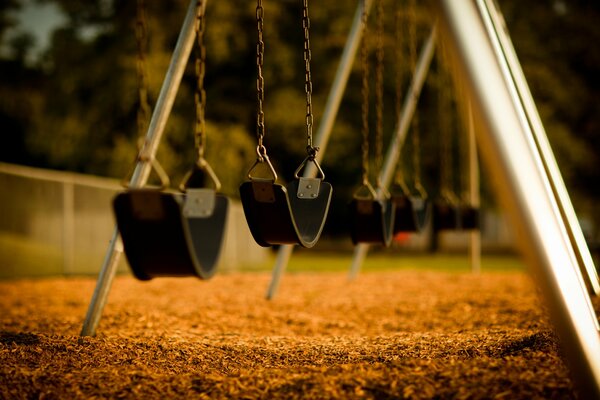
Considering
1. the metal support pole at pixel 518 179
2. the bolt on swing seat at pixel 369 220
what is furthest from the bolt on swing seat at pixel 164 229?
the bolt on swing seat at pixel 369 220

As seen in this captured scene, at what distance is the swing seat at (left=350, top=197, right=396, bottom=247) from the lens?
4.80m

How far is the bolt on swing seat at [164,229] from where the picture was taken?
284 centimetres

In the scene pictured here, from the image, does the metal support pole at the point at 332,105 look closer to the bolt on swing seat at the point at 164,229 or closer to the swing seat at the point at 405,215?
the swing seat at the point at 405,215

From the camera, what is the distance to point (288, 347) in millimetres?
4492

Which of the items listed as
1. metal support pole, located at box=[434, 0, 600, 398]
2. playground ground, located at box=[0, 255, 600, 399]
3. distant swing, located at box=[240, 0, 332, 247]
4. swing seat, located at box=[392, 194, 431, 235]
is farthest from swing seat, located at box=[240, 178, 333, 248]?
swing seat, located at box=[392, 194, 431, 235]

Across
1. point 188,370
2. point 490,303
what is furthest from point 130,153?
point 188,370

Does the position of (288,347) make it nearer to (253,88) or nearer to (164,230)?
(164,230)

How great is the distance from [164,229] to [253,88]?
17.8m

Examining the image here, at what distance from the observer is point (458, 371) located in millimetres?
3066

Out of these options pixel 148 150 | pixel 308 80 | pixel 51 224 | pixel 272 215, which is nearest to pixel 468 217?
pixel 148 150

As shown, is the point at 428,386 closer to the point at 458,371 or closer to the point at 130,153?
the point at 458,371

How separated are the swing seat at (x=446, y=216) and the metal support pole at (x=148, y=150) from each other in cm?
390

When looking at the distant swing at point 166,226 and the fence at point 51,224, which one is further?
the fence at point 51,224

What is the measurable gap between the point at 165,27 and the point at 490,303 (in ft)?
46.1
